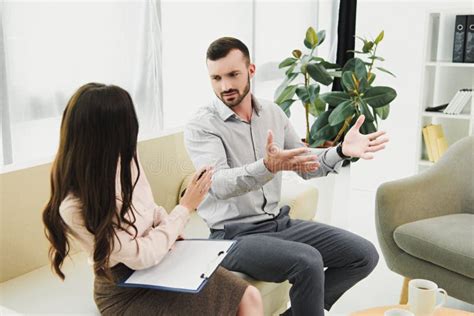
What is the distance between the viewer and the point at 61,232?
1591mm

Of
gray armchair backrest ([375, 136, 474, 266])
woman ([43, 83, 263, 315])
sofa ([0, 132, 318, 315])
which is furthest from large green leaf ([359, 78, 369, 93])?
woman ([43, 83, 263, 315])

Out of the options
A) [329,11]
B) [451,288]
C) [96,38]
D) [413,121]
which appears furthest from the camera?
[329,11]

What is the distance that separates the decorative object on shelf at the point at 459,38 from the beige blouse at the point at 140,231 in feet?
8.42

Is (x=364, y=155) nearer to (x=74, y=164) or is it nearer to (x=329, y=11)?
(x=74, y=164)

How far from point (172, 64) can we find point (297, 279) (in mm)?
1904

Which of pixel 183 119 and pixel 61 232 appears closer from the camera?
pixel 61 232

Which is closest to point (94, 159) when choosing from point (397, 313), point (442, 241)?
point (397, 313)

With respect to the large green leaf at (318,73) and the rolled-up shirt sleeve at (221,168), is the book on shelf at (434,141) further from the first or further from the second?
the rolled-up shirt sleeve at (221,168)

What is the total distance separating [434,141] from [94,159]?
2.77 m

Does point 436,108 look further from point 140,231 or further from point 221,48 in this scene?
point 140,231

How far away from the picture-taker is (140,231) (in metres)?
1.72

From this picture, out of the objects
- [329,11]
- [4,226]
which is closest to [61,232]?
[4,226]

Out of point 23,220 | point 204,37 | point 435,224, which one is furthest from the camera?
point 204,37

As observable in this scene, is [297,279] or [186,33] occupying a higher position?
[186,33]
